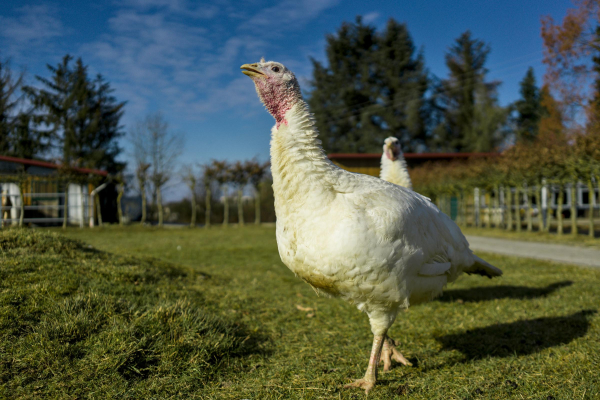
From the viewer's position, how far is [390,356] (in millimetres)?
3504

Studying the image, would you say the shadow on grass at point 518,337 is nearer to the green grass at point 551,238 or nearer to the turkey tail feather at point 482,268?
the turkey tail feather at point 482,268

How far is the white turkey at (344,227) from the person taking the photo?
2.51 metres

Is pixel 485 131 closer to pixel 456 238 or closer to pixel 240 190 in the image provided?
pixel 240 190

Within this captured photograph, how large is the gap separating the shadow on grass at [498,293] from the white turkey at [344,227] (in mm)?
3063

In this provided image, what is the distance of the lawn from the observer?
275 centimetres

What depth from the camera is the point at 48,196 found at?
2069cm

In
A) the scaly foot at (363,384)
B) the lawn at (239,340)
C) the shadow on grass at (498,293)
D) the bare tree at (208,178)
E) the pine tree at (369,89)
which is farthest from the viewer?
the pine tree at (369,89)

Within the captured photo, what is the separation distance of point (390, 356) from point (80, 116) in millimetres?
35997

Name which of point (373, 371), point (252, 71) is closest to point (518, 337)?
point (373, 371)

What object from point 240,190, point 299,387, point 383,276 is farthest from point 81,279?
point 240,190

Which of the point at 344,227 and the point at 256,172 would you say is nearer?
the point at 344,227

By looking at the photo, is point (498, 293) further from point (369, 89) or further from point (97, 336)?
point (369, 89)

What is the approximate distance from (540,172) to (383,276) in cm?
1554

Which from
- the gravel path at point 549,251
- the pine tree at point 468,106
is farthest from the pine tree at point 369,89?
the gravel path at point 549,251
